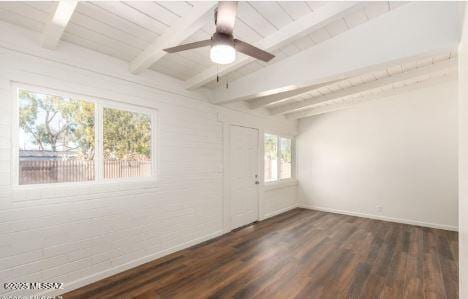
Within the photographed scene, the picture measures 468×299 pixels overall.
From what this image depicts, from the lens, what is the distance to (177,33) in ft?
6.55

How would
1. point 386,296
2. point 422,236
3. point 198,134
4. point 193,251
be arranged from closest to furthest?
point 386,296 < point 193,251 < point 198,134 < point 422,236

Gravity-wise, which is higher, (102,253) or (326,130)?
(326,130)

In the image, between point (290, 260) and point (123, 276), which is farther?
point (290, 260)

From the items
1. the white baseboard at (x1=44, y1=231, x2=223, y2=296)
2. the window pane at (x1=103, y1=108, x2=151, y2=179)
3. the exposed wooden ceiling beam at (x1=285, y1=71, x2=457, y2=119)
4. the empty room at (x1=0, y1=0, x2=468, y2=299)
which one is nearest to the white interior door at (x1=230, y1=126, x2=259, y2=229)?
the empty room at (x1=0, y1=0, x2=468, y2=299)

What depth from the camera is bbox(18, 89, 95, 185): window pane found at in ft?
6.97

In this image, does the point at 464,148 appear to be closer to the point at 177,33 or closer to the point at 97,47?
the point at 177,33

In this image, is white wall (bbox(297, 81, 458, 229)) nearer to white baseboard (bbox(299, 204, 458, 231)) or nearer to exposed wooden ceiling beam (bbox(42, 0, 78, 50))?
white baseboard (bbox(299, 204, 458, 231))

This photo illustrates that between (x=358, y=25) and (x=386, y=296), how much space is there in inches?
113

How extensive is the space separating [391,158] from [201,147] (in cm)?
429

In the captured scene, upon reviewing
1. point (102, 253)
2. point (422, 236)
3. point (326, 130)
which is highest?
point (326, 130)

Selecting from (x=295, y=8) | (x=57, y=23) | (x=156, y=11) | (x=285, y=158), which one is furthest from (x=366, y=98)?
(x=57, y=23)

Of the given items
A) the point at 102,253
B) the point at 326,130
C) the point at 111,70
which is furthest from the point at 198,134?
the point at 326,130

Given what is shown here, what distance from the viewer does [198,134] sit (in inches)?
142

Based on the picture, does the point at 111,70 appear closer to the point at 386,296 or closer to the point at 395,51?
the point at 395,51
